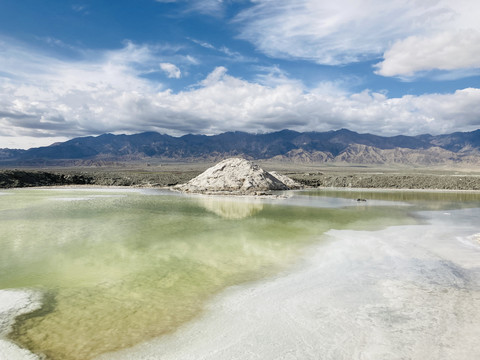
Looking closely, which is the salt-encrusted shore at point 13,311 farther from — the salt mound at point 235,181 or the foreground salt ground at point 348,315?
the salt mound at point 235,181

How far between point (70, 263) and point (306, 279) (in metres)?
8.53

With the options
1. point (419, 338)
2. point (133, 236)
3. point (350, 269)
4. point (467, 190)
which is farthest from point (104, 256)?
point (467, 190)

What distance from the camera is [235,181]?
52094 millimetres

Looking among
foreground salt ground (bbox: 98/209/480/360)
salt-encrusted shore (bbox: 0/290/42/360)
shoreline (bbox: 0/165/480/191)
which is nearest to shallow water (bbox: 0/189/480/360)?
salt-encrusted shore (bbox: 0/290/42/360)

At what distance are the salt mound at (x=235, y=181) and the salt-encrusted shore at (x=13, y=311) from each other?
38.0 m

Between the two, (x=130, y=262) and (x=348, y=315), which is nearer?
(x=348, y=315)

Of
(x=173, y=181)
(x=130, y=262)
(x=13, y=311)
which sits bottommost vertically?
(x=130, y=262)

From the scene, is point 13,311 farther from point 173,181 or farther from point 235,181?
point 173,181

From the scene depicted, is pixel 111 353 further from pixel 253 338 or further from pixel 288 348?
pixel 288 348

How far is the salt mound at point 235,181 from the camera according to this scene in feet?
163

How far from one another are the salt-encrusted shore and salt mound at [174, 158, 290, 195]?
3802cm

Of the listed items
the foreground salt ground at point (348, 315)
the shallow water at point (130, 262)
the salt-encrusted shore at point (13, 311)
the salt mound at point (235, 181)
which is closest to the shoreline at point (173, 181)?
the salt mound at point (235, 181)

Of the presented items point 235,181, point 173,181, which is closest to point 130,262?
point 235,181

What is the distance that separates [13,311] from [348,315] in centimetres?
820
